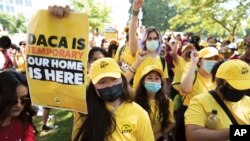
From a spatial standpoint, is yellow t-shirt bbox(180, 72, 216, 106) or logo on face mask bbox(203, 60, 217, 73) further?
logo on face mask bbox(203, 60, 217, 73)

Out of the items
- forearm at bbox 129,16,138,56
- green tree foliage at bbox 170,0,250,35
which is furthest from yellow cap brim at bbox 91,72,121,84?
green tree foliage at bbox 170,0,250,35

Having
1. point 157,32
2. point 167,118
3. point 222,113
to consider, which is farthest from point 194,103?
point 157,32

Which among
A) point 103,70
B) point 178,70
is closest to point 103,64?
point 103,70

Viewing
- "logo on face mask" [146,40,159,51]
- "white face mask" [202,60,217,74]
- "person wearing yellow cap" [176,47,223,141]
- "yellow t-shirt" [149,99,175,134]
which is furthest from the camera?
"logo on face mask" [146,40,159,51]

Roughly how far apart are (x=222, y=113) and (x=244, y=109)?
25cm

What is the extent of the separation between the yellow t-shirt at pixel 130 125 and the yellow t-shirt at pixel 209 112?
1.38 feet

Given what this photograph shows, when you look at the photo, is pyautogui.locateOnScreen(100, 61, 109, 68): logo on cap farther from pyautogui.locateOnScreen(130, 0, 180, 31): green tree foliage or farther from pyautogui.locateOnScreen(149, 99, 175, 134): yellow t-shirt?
pyautogui.locateOnScreen(130, 0, 180, 31): green tree foliage

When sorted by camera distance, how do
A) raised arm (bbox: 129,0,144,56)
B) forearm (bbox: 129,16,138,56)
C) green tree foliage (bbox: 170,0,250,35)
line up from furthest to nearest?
green tree foliage (bbox: 170,0,250,35) → forearm (bbox: 129,16,138,56) → raised arm (bbox: 129,0,144,56)

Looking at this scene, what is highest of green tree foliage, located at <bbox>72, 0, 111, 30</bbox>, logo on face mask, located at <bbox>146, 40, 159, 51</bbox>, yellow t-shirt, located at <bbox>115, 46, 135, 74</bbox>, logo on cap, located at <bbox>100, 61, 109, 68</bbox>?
green tree foliage, located at <bbox>72, 0, 111, 30</bbox>

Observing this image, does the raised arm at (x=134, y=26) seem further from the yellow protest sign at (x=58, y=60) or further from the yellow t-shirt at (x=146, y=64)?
the yellow protest sign at (x=58, y=60)

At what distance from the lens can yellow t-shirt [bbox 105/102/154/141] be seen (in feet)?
9.50

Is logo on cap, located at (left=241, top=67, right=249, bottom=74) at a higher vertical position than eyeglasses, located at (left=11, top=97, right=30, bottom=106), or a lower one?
higher

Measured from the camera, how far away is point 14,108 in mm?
2795

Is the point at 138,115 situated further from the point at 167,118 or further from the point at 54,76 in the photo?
the point at 167,118
